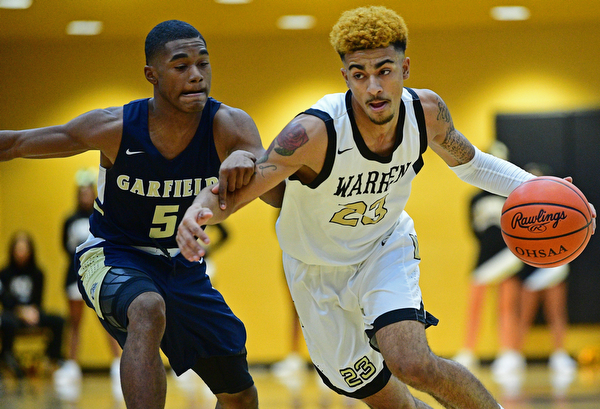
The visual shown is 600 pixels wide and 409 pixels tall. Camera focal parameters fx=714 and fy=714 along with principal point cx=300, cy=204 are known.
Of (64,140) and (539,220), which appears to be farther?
(539,220)

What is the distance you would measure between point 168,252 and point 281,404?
2816 mm

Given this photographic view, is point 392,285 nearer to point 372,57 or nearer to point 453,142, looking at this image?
point 453,142

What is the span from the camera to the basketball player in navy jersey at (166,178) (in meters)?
3.02

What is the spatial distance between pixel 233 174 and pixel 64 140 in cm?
84

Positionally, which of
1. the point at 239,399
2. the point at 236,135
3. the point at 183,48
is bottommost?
the point at 239,399

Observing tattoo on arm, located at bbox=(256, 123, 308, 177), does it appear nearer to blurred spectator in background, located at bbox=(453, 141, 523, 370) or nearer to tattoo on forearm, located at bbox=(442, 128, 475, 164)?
tattoo on forearm, located at bbox=(442, 128, 475, 164)

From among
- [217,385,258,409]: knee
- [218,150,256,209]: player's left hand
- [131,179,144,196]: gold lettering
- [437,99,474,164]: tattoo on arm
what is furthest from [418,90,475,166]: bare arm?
[217,385,258,409]: knee

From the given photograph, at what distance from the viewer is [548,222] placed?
3154 millimetres

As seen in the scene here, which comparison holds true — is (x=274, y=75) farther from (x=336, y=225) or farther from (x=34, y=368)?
(x=336, y=225)

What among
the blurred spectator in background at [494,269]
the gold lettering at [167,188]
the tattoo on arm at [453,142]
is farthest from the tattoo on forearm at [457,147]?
the blurred spectator in background at [494,269]

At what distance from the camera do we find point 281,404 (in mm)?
5570

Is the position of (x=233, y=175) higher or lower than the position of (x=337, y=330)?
higher

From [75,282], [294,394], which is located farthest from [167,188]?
[75,282]

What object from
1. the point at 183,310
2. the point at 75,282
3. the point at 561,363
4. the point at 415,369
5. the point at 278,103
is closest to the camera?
the point at 415,369
